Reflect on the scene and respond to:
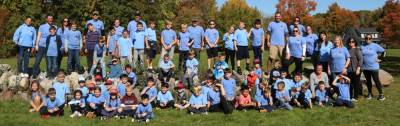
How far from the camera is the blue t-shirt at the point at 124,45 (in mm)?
13359

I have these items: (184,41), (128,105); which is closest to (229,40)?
(184,41)

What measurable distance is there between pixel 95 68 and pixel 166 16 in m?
32.6

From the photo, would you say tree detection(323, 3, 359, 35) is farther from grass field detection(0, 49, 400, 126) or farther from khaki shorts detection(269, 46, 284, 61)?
grass field detection(0, 49, 400, 126)

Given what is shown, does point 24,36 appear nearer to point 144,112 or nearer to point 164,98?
point 164,98

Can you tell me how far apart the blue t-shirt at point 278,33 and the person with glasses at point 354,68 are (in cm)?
188

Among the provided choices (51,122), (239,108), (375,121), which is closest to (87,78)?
(51,122)

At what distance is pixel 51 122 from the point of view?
1003 centimetres

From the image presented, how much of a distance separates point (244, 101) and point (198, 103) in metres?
1.16

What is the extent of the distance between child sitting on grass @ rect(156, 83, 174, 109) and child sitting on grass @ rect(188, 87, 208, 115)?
711 millimetres

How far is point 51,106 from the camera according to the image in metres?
10.8

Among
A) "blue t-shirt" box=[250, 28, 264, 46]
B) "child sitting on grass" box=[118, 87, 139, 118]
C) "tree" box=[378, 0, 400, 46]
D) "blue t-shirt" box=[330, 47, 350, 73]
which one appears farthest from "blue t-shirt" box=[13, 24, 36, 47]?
"tree" box=[378, 0, 400, 46]

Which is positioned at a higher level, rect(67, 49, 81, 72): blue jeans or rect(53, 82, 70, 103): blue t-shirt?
rect(67, 49, 81, 72): blue jeans

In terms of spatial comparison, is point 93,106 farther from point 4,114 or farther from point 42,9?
point 42,9

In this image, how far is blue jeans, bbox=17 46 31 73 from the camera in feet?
43.8
